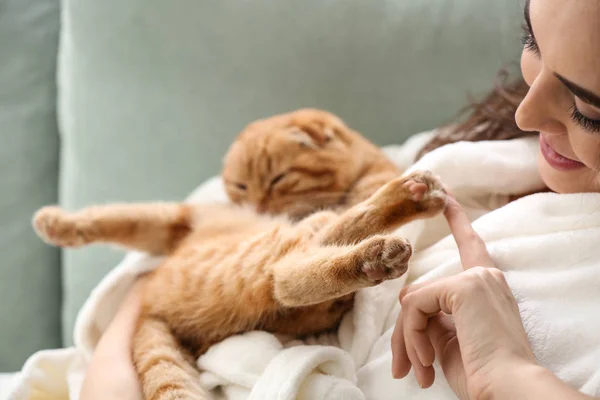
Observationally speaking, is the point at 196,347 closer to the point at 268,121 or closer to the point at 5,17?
the point at 268,121

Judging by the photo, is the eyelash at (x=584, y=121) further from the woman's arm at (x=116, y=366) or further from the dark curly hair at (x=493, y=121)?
the woman's arm at (x=116, y=366)

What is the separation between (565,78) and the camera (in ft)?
2.41

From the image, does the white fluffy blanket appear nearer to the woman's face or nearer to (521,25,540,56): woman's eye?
the woman's face

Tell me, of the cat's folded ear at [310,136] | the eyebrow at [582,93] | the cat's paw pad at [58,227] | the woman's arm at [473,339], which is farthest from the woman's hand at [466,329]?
the cat's paw pad at [58,227]

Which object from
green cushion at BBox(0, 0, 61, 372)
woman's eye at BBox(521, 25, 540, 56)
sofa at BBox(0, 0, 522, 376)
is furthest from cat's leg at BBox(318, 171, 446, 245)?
green cushion at BBox(0, 0, 61, 372)

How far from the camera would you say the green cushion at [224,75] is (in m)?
1.52

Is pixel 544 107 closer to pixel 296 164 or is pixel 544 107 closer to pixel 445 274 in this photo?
pixel 445 274

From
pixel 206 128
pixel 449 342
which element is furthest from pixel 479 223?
pixel 206 128

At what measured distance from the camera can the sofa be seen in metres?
1.53

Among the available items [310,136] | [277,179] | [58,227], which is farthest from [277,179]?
[58,227]

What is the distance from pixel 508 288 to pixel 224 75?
99cm

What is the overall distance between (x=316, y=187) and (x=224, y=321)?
0.44 metres

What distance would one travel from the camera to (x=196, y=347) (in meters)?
1.10

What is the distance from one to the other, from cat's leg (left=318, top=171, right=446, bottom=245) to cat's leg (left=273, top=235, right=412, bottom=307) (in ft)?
0.21
